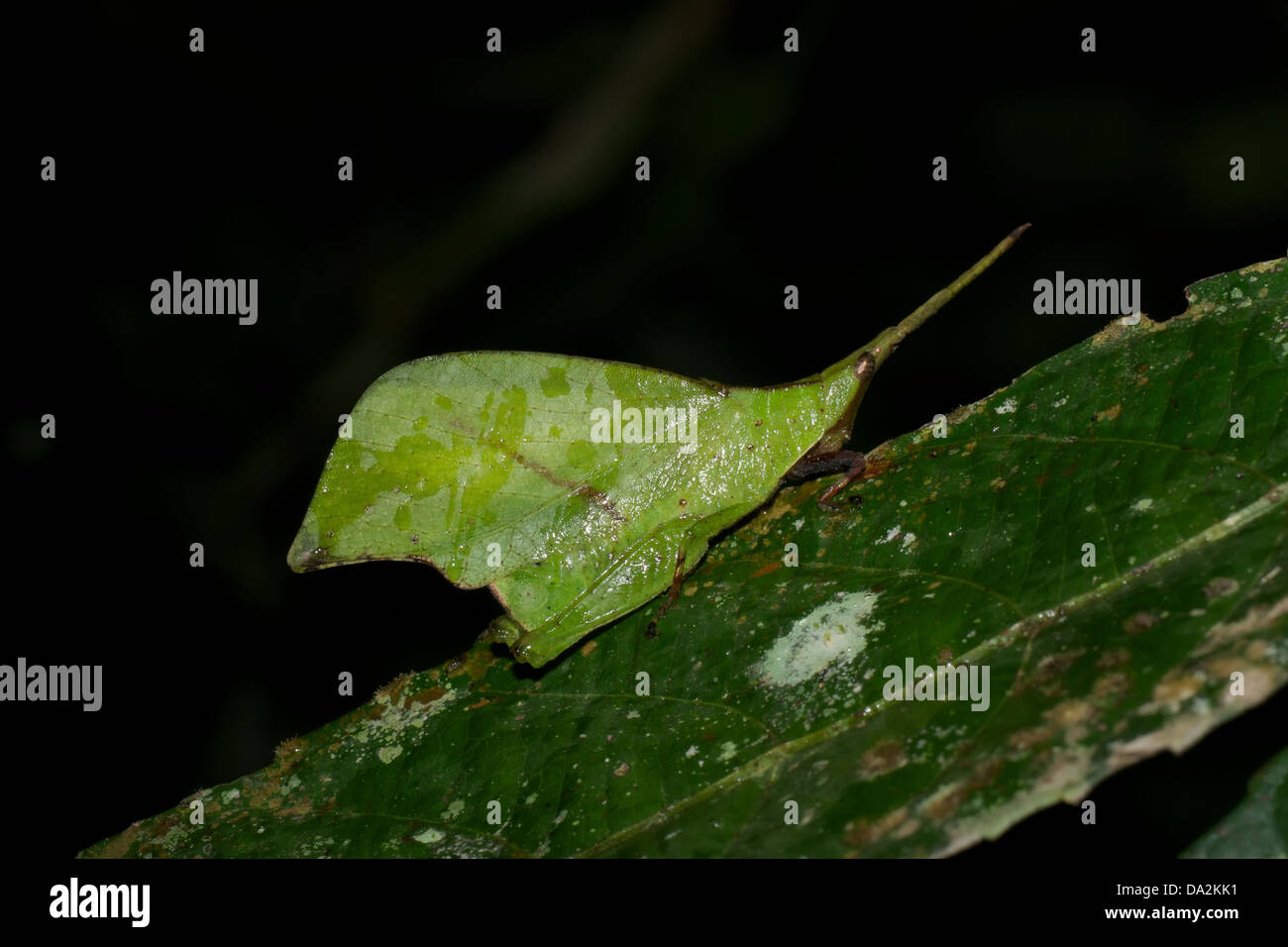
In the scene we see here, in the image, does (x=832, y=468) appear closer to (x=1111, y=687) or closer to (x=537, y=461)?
(x=537, y=461)

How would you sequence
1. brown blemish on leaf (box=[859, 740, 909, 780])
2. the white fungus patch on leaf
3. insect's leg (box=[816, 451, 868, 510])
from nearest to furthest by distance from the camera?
1. brown blemish on leaf (box=[859, 740, 909, 780])
2. the white fungus patch on leaf
3. insect's leg (box=[816, 451, 868, 510])

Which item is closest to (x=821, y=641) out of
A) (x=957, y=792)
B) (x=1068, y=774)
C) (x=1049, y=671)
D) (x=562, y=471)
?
(x=1049, y=671)

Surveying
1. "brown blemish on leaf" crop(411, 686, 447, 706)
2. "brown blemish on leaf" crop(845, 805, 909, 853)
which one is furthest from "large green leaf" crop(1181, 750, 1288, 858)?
"brown blemish on leaf" crop(411, 686, 447, 706)

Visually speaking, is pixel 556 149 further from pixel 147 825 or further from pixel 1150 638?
pixel 1150 638

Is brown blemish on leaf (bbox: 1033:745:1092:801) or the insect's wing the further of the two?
the insect's wing

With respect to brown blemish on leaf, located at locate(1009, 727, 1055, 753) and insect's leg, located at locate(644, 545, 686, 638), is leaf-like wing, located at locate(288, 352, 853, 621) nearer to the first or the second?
insect's leg, located at locate(644, 545, 686, 638)

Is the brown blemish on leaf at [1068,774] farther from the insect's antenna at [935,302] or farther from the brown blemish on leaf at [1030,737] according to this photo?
the insect's antenna at [935,302]

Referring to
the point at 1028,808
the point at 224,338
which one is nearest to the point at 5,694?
the point at 224,338
